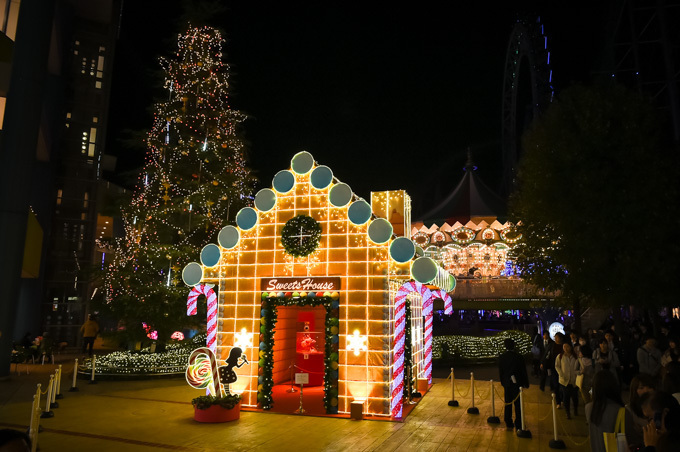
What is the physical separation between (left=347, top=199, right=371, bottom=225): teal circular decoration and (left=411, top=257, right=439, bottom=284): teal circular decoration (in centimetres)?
149

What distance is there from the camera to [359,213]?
993cm

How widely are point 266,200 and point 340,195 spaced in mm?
1860

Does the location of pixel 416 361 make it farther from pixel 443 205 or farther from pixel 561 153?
pixel 443 205

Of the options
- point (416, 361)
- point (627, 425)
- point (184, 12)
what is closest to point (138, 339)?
point (416, 361)

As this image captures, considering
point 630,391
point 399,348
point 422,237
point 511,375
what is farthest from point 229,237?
point 422,237

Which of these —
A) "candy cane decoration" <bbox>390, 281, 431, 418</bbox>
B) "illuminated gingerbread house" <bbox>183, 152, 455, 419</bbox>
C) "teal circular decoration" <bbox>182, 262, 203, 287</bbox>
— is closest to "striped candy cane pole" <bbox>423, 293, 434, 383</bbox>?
"illuminated gingerbread house" <bbox>183, 152, 455, 419</bbox>

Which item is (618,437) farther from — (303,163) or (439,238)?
(439,238)

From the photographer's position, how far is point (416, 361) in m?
12.5

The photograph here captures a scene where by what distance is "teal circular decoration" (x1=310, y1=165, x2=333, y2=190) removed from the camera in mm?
10312

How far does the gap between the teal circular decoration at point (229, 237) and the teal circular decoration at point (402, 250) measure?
3.81 m

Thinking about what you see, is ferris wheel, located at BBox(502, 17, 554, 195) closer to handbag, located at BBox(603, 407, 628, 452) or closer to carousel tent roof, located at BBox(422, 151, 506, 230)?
carousel tent roof, located at BBox(422, 151, 506, 230)

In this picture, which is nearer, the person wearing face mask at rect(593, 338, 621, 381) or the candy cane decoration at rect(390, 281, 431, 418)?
the candy cane decoration at rect(390, 281, 431, 418)

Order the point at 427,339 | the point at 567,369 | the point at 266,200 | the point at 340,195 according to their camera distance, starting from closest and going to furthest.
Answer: the point at 567,369, the point at 340,195, the point at 266,200, the point at 427,339

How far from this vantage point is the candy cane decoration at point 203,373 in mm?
9398
